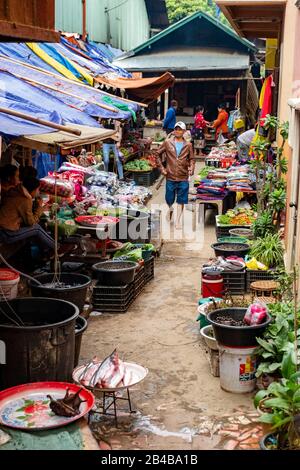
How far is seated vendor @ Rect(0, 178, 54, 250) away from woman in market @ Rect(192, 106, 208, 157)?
18248 mm

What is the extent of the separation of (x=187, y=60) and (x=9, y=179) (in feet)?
63.9

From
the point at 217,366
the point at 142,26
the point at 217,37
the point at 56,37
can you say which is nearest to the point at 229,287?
the point at 217,366

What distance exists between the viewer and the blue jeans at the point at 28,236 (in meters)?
8.12

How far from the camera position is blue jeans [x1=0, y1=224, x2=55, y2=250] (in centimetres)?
812

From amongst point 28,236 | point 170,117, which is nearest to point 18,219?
point 28,236

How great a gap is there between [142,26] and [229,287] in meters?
32.0

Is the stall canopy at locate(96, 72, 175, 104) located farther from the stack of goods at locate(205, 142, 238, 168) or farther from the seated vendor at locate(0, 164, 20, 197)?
the seated vendor at locate(0, 164, 20, 197)

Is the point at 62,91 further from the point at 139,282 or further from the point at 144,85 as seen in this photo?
the point at 144,85

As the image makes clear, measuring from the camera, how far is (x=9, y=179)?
8.43 metres

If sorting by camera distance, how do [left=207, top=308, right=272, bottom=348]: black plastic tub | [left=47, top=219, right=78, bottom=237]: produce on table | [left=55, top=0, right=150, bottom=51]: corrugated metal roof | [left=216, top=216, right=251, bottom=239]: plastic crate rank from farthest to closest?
[left=55, top=0, right=150, bottom=51]: corrugated metal roof < [left=216, top=216, right=251, bottom=239]: plastic crate < [left=47, top=219, right=78, bottom=237]: produce on table < [left=207, top=308, right=272, bottom=348]: black plastic tub

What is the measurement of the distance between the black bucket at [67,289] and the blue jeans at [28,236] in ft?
2.14

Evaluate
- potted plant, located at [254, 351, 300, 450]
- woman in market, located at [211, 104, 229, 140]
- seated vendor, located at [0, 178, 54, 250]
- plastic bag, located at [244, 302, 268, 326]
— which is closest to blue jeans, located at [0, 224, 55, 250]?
seated vendor, located at [0, 178, 54, 250]

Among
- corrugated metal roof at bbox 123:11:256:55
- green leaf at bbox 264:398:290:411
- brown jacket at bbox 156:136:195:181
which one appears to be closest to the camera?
green leaf at bbox 264:398:290:411
